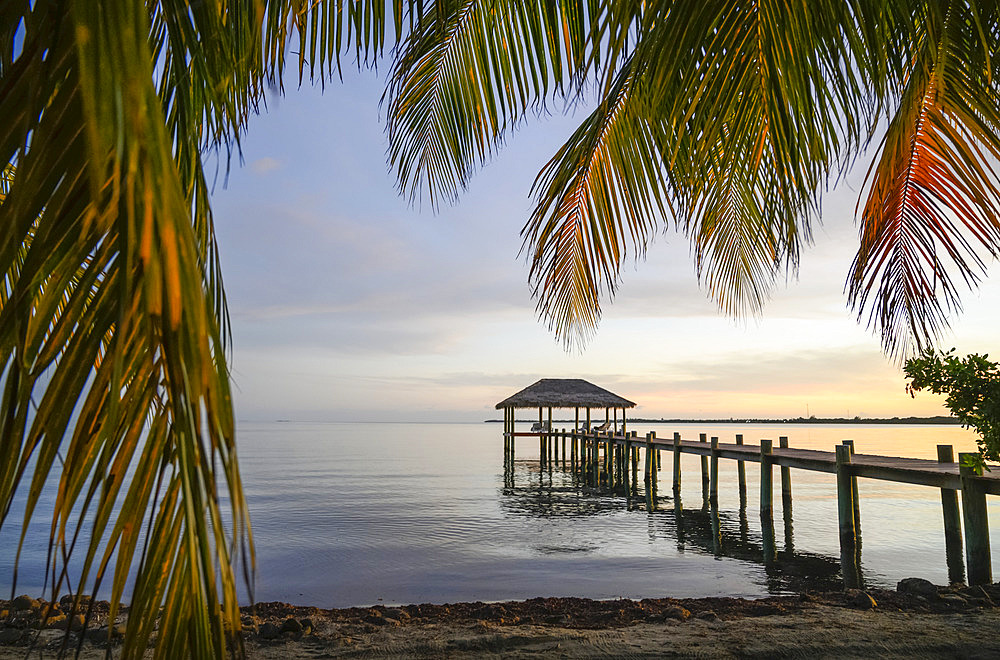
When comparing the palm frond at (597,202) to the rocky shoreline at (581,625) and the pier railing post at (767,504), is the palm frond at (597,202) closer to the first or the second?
the rocky shoreline at (581,625)

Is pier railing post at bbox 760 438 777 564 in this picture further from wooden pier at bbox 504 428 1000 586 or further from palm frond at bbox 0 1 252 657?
palm frond at bbox 0 1 252 657

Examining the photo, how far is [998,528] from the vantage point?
18391mm

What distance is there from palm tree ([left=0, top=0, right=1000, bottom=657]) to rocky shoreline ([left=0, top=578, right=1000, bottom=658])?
10.7 feet

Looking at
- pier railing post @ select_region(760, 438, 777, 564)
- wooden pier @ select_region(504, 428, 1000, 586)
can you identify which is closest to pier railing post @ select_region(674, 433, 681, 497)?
wooden pier @ select_region(504, 428, 1000, 586)

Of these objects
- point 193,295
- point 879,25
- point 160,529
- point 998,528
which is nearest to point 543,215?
point 879,25

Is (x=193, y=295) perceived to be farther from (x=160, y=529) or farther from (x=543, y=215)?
(x=543, y=215)

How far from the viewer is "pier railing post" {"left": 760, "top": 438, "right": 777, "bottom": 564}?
1457 centimetres

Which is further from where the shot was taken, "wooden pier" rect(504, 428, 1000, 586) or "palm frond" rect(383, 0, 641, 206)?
"wooden pier" rect(504, 428, 1000, 586)

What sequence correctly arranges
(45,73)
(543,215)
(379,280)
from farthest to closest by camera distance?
1. (379,280)
2. (543,215)
3. (45,73)

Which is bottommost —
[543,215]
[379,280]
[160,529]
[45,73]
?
[160,529]

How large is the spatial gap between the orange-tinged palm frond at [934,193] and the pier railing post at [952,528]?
Result: 9.34 m

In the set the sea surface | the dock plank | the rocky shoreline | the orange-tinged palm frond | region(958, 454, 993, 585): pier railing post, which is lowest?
the sea surface

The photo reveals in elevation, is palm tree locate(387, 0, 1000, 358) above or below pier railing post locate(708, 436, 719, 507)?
above

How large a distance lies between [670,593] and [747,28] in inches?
397
